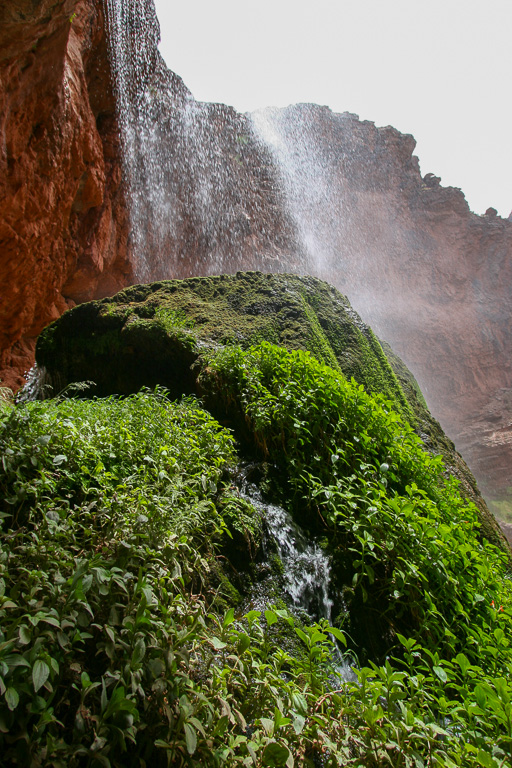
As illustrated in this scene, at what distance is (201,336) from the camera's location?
5238mm

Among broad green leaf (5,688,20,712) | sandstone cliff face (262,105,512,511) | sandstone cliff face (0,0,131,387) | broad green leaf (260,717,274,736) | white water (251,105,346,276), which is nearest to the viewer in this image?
broad green leaf (5,688,20,712)

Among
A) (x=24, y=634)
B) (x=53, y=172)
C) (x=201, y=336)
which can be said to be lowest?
(x=24, y=634)

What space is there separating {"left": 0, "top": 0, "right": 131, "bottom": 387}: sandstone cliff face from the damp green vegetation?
6.30 meters

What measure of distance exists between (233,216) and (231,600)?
18.9 meters

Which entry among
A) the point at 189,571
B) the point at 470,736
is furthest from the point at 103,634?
the point at 470,736

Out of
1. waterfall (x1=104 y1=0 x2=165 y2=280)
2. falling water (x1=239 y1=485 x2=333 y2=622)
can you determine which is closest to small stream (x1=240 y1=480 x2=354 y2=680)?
falling water (x1=239 y1=485 x2=333 y2=622)

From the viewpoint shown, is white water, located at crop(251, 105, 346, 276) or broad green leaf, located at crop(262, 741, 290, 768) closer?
broad green leaf, located at crop(262, 741, 290, 768)

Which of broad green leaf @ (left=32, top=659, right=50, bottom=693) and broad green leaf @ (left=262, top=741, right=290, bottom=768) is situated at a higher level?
broad green leaf @ (left=32, top=659, right=50, bottom=693)

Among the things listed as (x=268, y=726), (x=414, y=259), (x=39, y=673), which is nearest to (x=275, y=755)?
(x=268, y=726)

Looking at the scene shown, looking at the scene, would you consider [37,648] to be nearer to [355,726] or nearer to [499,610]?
[355,726]

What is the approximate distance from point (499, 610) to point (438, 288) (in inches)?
1000

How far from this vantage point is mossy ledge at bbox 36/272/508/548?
5.30 metres

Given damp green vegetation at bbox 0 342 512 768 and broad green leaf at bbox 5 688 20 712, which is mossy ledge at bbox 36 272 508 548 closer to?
damp green vegetation at bbox 0 342 512 768

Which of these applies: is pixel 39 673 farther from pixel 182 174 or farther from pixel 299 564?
pixel 182 174
